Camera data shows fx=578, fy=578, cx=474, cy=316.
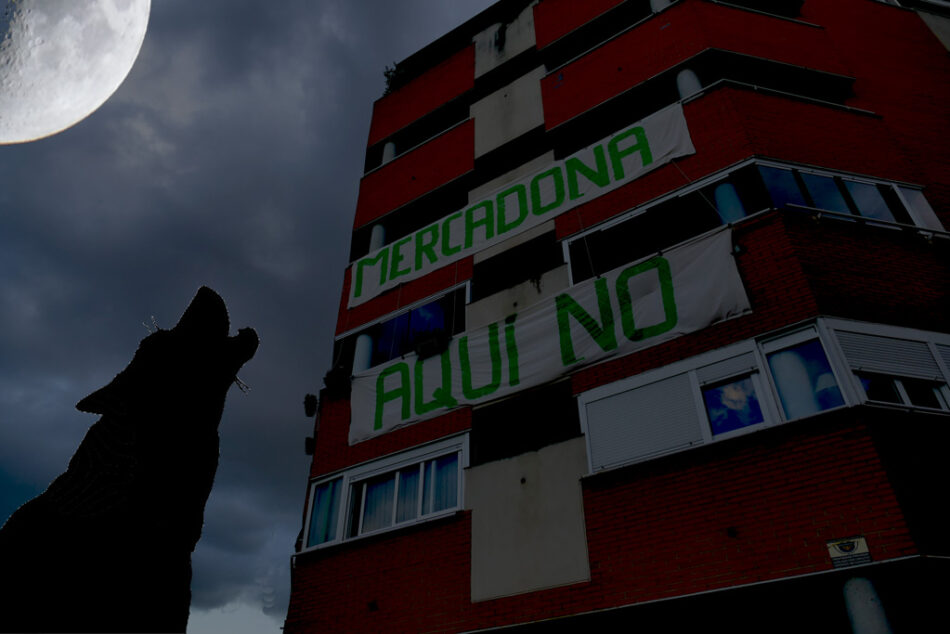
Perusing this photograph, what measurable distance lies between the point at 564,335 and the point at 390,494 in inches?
174

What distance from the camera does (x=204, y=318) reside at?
2910mm

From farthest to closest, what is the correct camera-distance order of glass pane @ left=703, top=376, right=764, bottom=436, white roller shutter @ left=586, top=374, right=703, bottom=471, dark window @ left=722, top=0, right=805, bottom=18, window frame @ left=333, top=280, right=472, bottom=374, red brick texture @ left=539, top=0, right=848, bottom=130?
1. dark window @ left=722, top=0, right=805, bottom=18
2. window frame @ left=333, top=280, right=472, bottom=374
3. red brick texture @ left=539, top=0, right=848, bottom=130
4. white roller shutter @ left=586, top=374, right=703, bottom=471
5. glass pane @ left=703, top=376, right=764, bottom=436

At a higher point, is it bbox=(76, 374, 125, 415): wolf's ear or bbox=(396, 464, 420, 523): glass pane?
bbox=(396, 464, 420, 523): glass pane

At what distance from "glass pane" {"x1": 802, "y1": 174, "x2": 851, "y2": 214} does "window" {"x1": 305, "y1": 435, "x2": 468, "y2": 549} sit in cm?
723

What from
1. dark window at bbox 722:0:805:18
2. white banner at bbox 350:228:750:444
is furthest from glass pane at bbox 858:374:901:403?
dark window at bbox 722:0:805:18

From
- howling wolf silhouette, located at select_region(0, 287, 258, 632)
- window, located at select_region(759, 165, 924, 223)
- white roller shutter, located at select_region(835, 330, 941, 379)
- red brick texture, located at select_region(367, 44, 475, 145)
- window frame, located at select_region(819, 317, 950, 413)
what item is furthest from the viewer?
red brick texture, located at select_region(367, 44, 475, 145)

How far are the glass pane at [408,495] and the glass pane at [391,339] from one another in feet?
9.66

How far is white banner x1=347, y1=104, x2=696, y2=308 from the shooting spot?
1142cm

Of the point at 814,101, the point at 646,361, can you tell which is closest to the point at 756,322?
the point at 646,361

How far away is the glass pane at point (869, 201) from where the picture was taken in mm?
9477

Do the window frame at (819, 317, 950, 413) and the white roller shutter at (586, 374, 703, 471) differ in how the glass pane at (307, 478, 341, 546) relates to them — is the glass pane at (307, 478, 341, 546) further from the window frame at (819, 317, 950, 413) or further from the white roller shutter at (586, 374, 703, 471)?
the window frame at (819, 317, 950, 413)

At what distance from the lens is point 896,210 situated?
9.70 meters

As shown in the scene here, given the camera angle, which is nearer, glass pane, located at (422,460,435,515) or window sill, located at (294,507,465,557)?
window sill, located at (294,507,465,557)

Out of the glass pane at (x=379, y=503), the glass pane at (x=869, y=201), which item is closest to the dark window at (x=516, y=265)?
the glass pane at (x=379, y=503)
